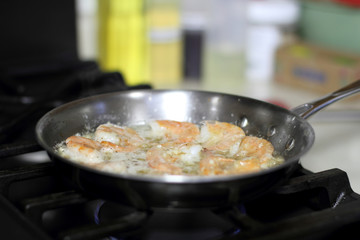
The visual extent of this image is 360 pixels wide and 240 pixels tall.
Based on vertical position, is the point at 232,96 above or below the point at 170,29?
above

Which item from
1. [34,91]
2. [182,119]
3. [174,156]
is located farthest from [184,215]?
[34,91]

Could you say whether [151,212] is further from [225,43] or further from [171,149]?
[225,43]

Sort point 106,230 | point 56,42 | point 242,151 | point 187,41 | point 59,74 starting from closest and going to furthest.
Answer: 1. point 106,230
2. point 242,151
3. point 59,74
4. point 56,42
5. point 187,41

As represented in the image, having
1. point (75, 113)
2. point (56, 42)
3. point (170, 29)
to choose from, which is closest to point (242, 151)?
point (75, 113)

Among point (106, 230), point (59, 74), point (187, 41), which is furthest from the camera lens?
point (187, 41)

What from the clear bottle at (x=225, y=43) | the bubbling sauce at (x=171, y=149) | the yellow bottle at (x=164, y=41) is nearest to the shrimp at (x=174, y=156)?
the bubbling sauce at (x=171, y=149)

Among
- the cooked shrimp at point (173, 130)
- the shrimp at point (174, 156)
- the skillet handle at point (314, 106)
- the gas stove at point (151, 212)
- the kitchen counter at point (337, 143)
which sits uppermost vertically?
the skillet handle at point (314, 106)

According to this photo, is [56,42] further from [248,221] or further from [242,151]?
[248,221]

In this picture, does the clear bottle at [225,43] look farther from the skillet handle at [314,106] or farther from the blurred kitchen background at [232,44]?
the skillet handle at [314,106]
